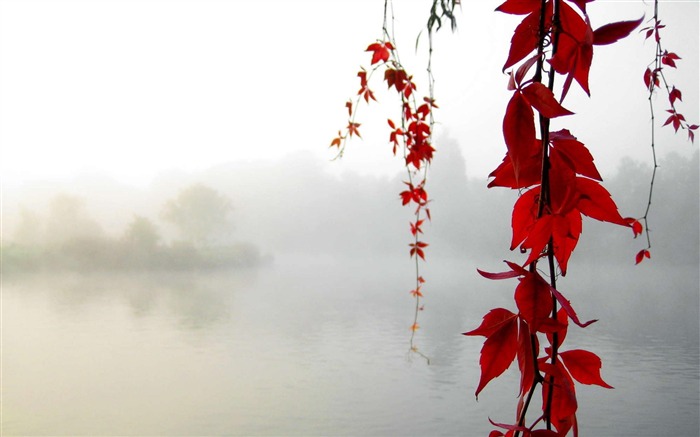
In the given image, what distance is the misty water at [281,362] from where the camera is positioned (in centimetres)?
141

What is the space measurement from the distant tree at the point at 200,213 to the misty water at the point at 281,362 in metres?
0.25

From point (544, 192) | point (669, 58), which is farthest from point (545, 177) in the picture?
point (669, 58)

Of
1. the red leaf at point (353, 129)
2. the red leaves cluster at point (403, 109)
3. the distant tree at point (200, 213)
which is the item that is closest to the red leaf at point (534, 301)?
the red leaves cluster at point (403, 109)

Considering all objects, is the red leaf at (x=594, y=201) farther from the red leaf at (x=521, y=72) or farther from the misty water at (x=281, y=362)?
the misty water at (x=281, y=362)

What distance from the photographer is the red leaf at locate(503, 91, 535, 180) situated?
0.11 meters

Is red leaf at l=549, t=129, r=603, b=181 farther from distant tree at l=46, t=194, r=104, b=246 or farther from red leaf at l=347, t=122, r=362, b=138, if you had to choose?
distant tree at l=46, t=194, r=104, b=246

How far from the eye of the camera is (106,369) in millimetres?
1669

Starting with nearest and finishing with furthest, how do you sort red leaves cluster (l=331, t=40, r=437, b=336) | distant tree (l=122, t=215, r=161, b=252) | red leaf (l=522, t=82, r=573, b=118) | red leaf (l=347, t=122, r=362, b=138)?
1. red leaf (l=522, t=82, r=573, b=118)
2. red leaves cluster (l=331, t=40, r=437, b=336)
3. red leaf (l=347, t=122, r=362, b=138)
4. distant tree (l=122, t=215, r=161, b=252)

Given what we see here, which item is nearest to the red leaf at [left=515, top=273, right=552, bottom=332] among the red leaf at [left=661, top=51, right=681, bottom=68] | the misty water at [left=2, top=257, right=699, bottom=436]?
the red leaf at [left=661, top=51, right=681, bottom=68]

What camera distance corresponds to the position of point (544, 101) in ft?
0.34

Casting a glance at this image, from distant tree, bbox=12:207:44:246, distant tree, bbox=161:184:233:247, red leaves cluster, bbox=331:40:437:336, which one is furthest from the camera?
distant tree, bbox=161:184:233:247

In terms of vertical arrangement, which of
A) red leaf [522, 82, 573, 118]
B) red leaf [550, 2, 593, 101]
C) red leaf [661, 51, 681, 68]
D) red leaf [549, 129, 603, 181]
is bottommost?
red leaf [549, 129, 603, 181]

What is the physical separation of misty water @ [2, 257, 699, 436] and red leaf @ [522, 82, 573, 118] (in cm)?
135

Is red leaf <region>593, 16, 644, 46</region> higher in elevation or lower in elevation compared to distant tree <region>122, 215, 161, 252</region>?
higher
